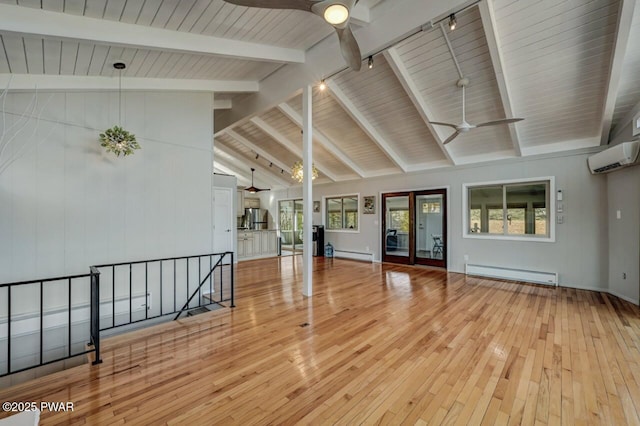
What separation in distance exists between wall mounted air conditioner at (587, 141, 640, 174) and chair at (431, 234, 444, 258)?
3184 mm

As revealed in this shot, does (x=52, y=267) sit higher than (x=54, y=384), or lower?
higher

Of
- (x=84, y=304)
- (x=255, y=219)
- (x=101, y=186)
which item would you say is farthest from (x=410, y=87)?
(x=255, y=219)

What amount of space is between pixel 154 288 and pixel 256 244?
4.65 metres

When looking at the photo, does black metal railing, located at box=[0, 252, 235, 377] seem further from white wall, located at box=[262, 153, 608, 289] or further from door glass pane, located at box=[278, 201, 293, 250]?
door glass pane, located at box=[278, 201, 293, 250]

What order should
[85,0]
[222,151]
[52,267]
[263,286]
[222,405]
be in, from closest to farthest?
[222,405] < [85,0] < [52,267] < [263,286] < [222,151]

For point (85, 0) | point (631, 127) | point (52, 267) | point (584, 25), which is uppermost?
point (584, 25)

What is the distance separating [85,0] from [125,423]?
356 centimetres

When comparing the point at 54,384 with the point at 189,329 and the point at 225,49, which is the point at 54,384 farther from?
the point at 225,49

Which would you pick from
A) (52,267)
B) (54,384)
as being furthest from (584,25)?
(52,267)

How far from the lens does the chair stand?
7.15m

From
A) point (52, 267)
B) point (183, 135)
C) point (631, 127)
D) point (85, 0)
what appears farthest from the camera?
point (183, 135)

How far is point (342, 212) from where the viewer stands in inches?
373

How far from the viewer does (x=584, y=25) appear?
335 centimetres

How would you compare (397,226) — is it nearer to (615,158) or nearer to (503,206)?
(503,206)
